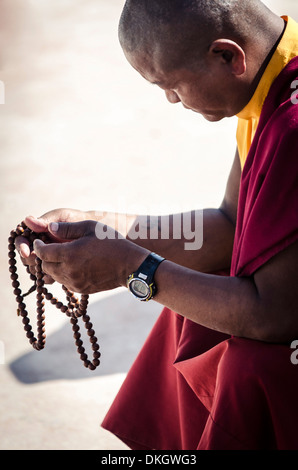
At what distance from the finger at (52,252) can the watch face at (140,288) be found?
212mm

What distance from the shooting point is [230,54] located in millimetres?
1668

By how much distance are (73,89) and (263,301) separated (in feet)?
14.7

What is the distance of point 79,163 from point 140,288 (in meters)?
3.01

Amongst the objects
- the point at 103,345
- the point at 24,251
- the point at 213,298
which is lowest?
the point at 103,345

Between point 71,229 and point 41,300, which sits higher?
point 71,229

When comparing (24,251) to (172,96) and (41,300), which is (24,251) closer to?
(41,300)

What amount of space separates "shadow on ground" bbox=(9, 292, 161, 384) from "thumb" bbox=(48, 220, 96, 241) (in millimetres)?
1107

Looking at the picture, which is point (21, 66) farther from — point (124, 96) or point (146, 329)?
point (146, 329)

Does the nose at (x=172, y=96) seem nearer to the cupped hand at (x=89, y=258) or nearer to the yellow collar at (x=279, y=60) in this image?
the yellow collar at (x=279, y=60)

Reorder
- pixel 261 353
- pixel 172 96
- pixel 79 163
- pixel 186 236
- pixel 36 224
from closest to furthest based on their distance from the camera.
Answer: pixel 261 353, pixel 172 96, pixel 36 224, pixel 186 236, pixel 79 163

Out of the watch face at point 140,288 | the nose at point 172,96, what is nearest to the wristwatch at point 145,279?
the watch face at point 140,288

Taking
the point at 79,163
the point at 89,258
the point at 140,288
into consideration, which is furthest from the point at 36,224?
the point at 79,163

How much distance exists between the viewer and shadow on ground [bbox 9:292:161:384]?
2818mm

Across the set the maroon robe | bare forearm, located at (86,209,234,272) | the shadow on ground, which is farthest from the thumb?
the shadow on ground
